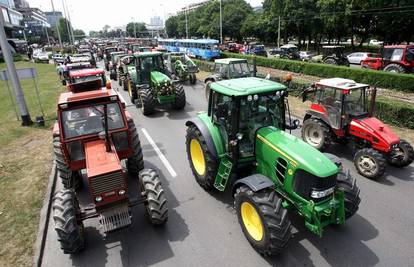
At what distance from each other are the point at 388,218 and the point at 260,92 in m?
3.74

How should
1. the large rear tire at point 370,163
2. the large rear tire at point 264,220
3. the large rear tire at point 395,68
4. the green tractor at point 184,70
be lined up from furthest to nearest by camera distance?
the green tractor at point 184,70
the large rear tire at point 395,68
the large rear tire at point 370,163
the large rear tire at point 264,220

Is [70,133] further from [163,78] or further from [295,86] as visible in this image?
[295,86]

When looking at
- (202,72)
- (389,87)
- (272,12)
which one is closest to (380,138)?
(389,87)

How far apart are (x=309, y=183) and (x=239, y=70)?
10600 millimetres

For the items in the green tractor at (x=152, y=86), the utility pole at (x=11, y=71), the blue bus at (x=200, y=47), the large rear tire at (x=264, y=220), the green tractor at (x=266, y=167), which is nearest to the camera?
the large rear tire at (x=264, y=220)

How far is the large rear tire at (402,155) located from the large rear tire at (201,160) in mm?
4969

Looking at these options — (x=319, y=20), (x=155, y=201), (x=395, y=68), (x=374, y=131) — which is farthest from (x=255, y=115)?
(x=319, y=20)

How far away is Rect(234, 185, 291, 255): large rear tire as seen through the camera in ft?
14.4

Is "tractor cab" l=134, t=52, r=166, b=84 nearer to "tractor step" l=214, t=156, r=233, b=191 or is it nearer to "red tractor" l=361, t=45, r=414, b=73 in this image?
"tractor step" l=214, t=156, r=233, b=191

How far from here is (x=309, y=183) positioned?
4602 millimetres

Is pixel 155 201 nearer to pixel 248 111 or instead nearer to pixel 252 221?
pixel 252 221

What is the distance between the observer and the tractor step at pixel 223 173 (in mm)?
5934

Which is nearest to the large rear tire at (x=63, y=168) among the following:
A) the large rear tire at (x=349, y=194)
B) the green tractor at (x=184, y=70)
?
the large rear tire at (x=349, y=194)

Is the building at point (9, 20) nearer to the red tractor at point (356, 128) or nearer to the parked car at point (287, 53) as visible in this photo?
the parked car at point (287, 53)
